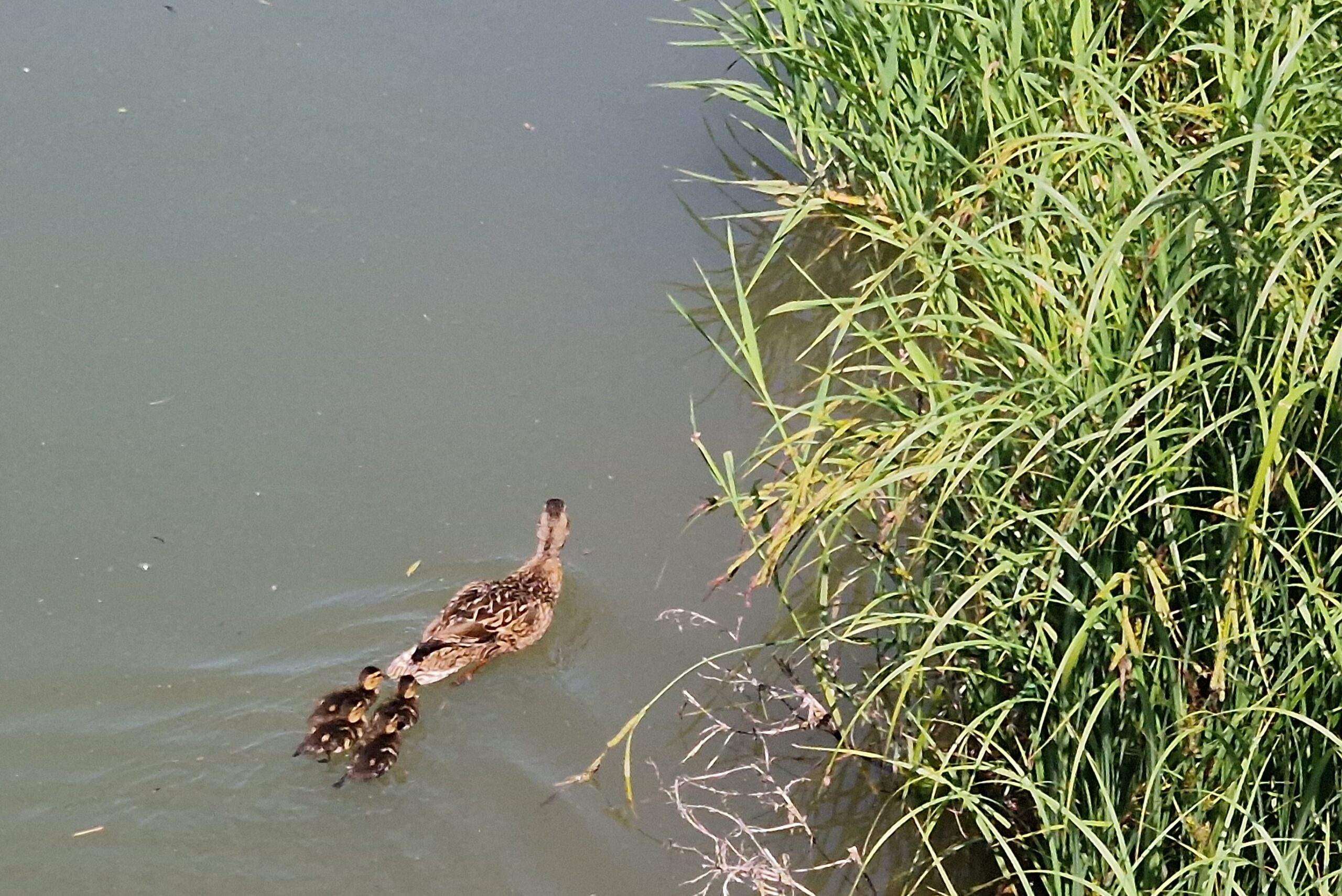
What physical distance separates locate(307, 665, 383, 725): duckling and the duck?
3.9 inches

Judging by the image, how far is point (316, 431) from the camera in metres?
4.52

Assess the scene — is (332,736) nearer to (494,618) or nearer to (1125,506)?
(494,618)

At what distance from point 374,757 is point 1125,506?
1.88m

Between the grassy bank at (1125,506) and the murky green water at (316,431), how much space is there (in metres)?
0.85

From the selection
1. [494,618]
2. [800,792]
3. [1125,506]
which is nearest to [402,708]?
[494,618]

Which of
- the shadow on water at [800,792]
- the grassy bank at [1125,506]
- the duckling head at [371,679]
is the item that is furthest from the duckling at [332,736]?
the grassy bank at [1125,506]

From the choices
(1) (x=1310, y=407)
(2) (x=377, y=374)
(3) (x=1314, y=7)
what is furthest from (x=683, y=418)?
(1) (x=1310, y=407)

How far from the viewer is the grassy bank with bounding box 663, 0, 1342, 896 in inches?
100

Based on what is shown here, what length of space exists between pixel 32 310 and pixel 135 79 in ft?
5.00

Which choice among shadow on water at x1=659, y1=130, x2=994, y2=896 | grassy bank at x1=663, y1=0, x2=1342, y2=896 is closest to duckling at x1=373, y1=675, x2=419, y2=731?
shadow on water at x1=659, y1=130, x2=994, y2=896

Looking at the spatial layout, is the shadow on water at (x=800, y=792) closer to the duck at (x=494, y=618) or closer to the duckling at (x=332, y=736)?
the duck at (x=494, y=618)

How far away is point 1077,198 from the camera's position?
3.38m

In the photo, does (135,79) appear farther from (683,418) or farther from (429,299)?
(683,418)

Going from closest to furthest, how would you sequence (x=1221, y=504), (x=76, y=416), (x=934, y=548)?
1. (x=1221, y=504)
2. (x=934, y=548)
3. (x=76, y=416)
